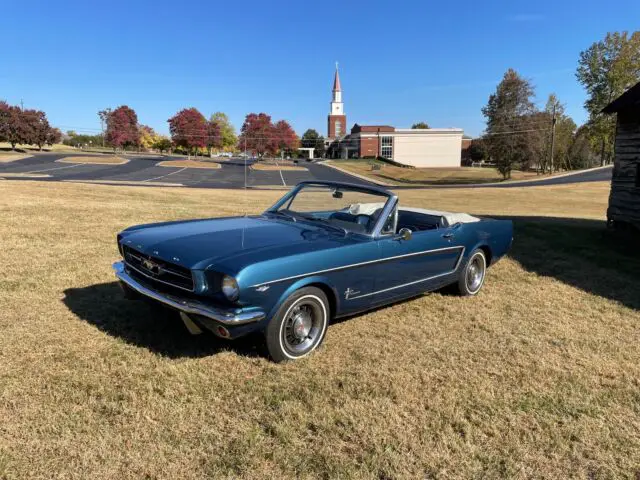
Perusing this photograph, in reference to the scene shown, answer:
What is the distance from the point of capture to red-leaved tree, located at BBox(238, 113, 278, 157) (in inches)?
2569

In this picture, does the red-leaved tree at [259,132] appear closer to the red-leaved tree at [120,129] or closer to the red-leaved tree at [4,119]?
the red-leaved tree at [120,129]

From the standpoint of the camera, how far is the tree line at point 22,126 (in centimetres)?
5806

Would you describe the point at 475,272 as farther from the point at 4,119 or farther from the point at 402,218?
the point at 4,119

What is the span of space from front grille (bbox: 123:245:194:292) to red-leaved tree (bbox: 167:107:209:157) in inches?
2589

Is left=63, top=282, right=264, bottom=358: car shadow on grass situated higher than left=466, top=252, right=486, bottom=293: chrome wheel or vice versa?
left=466, top=252, right=486, bottom=293: chrome wheel

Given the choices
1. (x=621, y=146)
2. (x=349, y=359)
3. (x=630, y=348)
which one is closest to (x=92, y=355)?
(x=349, y=359)

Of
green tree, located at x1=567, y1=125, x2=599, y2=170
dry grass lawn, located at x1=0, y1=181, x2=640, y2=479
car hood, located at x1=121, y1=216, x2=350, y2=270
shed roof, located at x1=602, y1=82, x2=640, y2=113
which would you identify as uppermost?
green tree, located at x1=567, y1=125, x2=599, y2=170

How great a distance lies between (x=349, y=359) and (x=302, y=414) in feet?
2.97

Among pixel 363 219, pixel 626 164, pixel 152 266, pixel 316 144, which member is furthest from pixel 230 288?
pixel 316 144

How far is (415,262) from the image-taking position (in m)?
4.48

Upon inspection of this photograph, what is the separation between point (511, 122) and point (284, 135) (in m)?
38.4

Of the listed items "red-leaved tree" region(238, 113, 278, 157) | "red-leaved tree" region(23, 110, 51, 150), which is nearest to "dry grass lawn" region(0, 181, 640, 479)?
"red-leaved tree" region(238, 113, 278, 157)

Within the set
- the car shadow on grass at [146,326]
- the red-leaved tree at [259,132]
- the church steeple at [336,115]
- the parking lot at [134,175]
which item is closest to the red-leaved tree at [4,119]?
the parking lot at [134,175]

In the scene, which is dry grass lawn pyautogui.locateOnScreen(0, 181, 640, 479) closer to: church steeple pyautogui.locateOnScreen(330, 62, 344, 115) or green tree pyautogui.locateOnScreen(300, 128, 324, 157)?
green tree pyautogui.locateOnScreen(300, 128, 324, 157)
